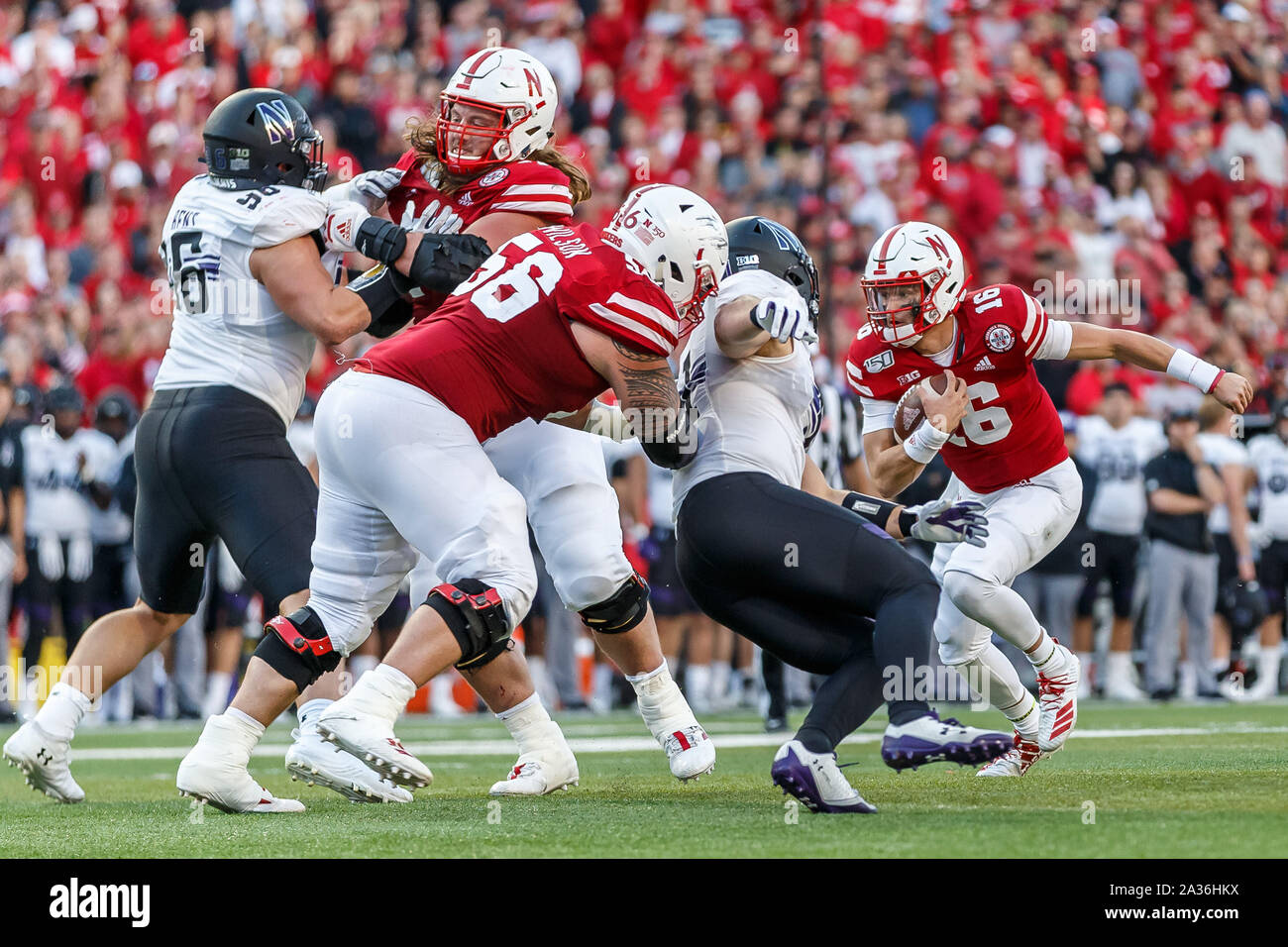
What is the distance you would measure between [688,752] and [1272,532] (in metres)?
7.62

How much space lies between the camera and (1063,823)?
4.19 m

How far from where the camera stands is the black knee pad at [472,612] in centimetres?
443

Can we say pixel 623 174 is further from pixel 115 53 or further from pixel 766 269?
pixel 766 269

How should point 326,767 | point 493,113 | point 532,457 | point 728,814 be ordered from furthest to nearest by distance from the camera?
point 493,113 < point 532,457 < point 728,814 < point 326,767

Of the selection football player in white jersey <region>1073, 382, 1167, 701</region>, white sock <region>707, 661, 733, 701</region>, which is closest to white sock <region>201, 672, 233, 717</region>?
white sock <region>707, 661, 733, 701</region>

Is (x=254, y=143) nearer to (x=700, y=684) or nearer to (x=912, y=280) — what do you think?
(x=912, y=280)

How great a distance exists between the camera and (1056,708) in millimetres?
5898

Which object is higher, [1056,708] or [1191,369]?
[1191,369]

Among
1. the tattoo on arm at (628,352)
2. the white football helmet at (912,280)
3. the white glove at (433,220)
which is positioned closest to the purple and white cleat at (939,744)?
the tattoo on arm at (628,352)

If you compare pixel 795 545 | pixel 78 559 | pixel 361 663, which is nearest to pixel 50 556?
pixel 78 559

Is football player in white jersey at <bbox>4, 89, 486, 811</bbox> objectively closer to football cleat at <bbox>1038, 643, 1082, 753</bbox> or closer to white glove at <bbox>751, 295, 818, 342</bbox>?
white glove at <bbox>751, 295, 818, 342</bbox>

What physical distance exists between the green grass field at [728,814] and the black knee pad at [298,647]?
43 cm

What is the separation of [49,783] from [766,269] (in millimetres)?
2912

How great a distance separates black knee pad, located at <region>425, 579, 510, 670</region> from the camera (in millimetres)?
4434
